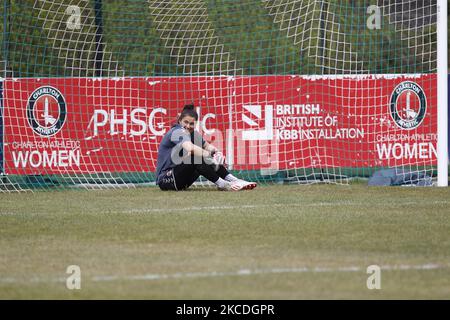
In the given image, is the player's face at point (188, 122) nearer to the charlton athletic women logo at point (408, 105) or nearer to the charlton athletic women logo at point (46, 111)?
the charlton athletic women logo at point (46, 111)

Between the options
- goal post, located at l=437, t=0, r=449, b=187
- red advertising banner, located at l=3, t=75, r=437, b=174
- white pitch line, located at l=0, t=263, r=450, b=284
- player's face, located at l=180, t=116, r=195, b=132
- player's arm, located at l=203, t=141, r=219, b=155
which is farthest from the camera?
red advertising banner, located at l=3, t=75, r=437, b=174

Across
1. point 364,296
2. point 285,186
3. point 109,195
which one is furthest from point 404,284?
point 285,186

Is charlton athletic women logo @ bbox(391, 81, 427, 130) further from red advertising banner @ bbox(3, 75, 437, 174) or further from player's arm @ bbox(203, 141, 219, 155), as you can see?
player's arm @ bbox(203, 141, 219, 155)

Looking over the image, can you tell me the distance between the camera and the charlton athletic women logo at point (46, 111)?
15516mm

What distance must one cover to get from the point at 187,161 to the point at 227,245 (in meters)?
5.46

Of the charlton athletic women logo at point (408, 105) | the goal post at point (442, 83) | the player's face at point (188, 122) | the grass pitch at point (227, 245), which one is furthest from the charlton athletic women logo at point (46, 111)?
the goal post at point (442, 83)

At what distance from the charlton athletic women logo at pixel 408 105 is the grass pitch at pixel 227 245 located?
10.2 feet

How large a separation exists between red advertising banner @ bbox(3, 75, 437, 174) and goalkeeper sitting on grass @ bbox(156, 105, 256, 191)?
2017 mm

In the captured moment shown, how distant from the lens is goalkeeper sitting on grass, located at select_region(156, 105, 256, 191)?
13484 millimetres

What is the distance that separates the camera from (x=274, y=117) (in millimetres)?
16016

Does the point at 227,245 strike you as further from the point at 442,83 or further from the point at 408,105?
the point at 408,105

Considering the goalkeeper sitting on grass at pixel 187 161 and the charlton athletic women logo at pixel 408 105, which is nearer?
the goalkeeper sitting on grass at pixel 187 161

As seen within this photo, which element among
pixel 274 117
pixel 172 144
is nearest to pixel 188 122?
pixel 172 144

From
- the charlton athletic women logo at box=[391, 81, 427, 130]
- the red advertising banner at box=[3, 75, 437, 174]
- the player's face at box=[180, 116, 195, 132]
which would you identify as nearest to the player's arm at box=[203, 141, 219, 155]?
the player's face at box=[180, 116, 195, 132]
